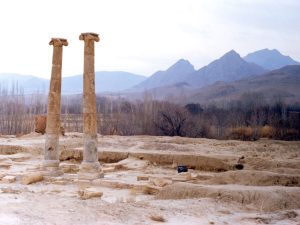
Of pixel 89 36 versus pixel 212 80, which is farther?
pixel 212 80

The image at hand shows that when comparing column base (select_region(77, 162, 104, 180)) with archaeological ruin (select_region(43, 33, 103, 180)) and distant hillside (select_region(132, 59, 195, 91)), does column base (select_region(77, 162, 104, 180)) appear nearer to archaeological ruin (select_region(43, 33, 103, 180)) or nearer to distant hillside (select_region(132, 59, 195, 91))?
archaeological ruin (select_region(43, 33, 103, 180))

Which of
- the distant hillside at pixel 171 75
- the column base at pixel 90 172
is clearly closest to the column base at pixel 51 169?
the column base at pixel 90 172

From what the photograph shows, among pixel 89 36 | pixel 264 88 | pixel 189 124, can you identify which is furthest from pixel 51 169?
pixel 264 88

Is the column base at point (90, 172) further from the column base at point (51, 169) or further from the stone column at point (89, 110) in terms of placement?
the column base at point (51, 169)

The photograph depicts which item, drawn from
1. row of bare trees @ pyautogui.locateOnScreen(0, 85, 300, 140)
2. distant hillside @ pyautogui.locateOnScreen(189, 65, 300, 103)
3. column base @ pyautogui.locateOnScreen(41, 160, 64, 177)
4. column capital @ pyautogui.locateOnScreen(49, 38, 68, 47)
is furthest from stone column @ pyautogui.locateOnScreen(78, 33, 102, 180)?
distant hillside @ pyautogui.locateOnScreen(189, 65, 300, 103)

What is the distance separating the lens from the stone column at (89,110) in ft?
52.2

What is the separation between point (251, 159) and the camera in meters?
19.6

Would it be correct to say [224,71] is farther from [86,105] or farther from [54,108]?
[86,105]

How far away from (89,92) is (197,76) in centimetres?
14444

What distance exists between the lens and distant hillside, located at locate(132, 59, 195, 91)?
180 metres

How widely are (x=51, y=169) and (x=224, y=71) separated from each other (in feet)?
456

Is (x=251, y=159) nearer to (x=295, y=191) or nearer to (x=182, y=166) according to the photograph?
(x=182, y=166)

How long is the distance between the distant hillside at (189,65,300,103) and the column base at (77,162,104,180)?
241 feet

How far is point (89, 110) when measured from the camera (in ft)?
52.5
